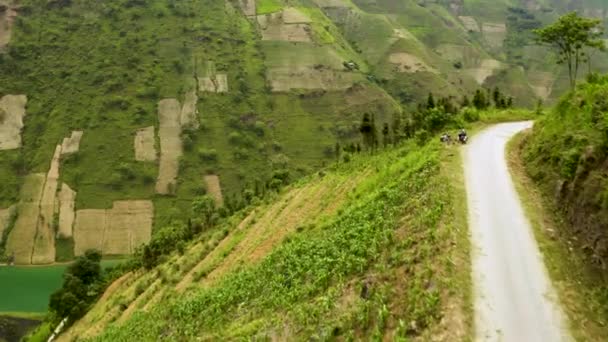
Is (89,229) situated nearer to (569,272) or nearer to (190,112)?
(190,112)

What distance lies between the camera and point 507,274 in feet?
56.9

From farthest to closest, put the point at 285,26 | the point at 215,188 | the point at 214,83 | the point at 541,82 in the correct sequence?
the point at 541,82, the point at 285,26, the point at 214,83, the point at 215,188

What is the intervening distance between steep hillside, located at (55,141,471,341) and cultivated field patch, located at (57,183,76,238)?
73295 millimetres

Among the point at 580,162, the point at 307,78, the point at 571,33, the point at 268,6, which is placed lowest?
the point at 580,162

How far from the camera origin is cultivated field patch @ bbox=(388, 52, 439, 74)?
162 meters

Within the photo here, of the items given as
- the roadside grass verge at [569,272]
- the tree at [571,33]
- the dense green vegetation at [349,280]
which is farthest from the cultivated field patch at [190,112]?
the roadside grass verge at [569,272]

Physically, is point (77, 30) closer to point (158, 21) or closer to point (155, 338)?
point (158, 21)

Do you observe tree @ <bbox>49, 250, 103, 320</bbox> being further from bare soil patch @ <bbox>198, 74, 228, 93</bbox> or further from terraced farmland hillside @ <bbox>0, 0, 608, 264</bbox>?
bare soil patch @ <bbox>198, 74, 228, 93</bbox>

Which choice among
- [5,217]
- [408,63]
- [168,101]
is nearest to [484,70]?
[408,63]

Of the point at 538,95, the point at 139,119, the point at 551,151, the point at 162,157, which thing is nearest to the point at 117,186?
the point at 162,157

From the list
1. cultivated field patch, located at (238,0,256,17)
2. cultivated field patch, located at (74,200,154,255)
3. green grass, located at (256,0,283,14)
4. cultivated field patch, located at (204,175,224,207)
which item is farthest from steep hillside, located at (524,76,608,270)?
green grass, located at (256,0,283,14)

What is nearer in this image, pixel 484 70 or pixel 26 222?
pixel 26 222

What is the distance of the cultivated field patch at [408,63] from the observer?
16212 centimetres

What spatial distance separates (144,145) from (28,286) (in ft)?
139
